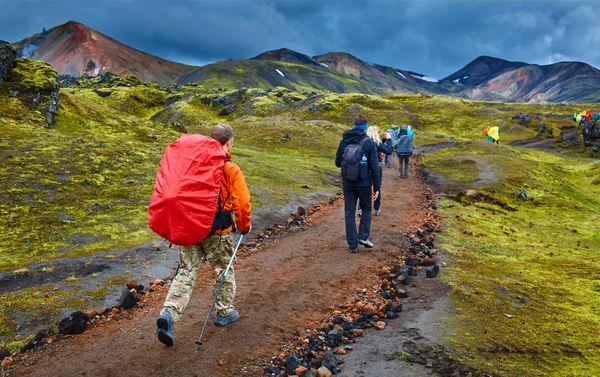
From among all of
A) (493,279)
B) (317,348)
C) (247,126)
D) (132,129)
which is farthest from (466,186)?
(247,126)

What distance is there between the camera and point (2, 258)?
10953 mm

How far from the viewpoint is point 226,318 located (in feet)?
26.8

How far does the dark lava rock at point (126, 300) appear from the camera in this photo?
30.4 feet

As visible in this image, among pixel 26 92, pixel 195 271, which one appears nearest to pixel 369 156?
pixel 195 271

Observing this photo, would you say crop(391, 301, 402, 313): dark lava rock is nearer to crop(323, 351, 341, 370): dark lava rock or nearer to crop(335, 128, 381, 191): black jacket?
crop(323, 351, 341, 370): dark lava rock

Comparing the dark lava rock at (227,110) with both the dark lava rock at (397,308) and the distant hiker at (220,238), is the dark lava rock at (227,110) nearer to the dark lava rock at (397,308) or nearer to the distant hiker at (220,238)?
the distant hiker at (220,238)

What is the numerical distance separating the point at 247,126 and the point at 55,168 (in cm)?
4177

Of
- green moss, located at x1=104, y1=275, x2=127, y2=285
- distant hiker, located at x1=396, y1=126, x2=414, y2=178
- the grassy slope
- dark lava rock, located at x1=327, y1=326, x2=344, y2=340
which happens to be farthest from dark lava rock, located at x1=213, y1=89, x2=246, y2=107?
dark lava rock, located at x1=327, y1=326, x2=344, y2=340

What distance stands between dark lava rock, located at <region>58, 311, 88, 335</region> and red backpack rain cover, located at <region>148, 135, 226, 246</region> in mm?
3010

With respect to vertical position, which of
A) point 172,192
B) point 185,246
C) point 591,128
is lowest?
point 185,246

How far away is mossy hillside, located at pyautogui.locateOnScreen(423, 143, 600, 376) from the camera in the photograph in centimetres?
662

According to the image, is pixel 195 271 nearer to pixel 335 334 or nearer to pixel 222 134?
pixel 222 134

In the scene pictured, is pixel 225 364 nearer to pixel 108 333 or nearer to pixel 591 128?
pixel 108 333

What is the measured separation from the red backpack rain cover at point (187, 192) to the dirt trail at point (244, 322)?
6.78 ft
